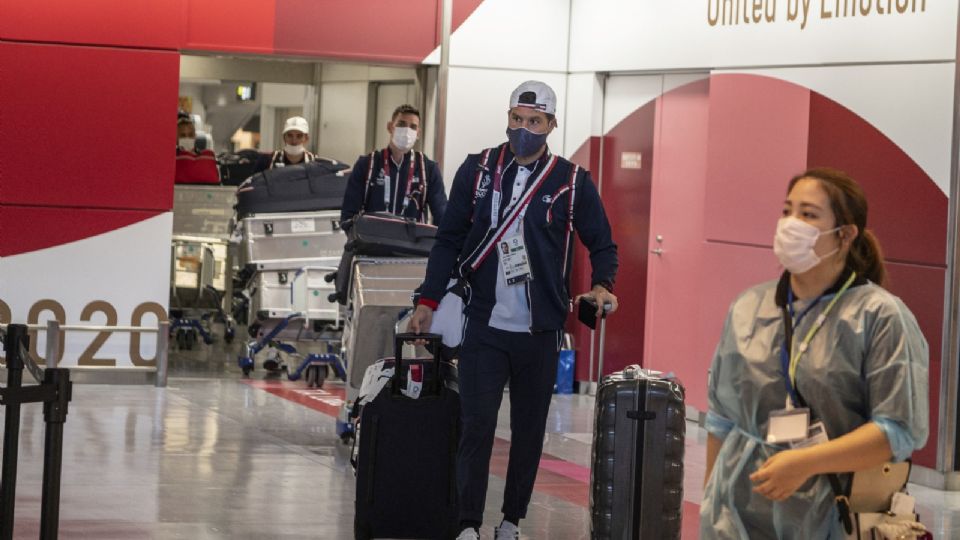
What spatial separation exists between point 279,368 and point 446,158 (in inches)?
81.0

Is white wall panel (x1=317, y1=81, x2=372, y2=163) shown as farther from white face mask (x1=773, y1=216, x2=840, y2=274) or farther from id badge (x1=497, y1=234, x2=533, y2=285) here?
white face mask (x1=773, y1=216, x2=840, y2=274)

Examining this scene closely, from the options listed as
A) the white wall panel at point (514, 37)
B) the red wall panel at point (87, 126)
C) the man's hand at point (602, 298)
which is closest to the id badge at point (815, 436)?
the man's hand at point (602, 298)

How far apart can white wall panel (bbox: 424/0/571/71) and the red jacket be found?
12.5 feet

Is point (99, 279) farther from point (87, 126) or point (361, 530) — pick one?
point (361, 530)

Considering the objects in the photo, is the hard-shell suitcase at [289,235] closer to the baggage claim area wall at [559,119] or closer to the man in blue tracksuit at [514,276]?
the baggage claim area wall at [559,119]

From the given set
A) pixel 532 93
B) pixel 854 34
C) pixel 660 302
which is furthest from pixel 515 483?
pixel 660 302

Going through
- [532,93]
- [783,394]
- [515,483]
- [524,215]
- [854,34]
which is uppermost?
[854,34]

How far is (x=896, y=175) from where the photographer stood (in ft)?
28.1

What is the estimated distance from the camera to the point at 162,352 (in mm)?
11047

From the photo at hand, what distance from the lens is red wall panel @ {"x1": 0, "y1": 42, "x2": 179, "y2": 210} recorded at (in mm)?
10859

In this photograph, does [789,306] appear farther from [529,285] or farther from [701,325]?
[701,325]

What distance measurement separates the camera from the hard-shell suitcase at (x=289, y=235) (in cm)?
1167

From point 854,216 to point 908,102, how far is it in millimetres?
5290

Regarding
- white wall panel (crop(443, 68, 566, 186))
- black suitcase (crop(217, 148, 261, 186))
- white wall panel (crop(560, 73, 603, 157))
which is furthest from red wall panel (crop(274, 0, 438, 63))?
A: black suitcase (crop(217, 148, 261, 186))
